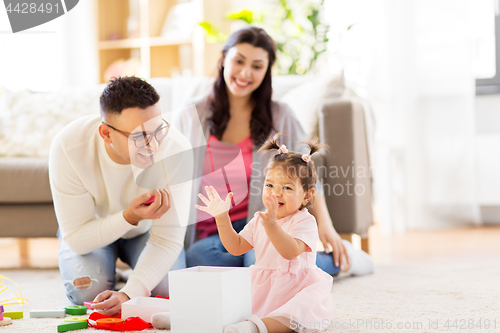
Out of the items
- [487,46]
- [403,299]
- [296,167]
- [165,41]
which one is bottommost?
[403,299]

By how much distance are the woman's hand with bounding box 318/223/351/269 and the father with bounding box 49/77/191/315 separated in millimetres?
430

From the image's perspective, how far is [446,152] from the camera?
9.31 feet

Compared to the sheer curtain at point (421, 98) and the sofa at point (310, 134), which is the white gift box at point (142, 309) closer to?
the sofa at point (310, 134)

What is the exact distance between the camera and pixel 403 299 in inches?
51.3

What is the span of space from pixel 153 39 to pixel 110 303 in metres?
2.48

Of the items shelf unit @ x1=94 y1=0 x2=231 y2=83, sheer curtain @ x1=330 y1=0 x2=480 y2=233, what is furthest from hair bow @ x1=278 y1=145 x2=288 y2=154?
shelf unit @ x1=94 y1=0 x2=231 y2=83

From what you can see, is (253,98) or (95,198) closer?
(95,198)

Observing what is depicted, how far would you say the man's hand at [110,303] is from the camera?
3.67 ft

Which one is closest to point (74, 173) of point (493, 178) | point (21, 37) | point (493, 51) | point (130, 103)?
point (130, 103)

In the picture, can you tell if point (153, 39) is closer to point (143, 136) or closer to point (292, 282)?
point (143, 136)

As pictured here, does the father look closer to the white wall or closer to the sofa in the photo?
the sofa

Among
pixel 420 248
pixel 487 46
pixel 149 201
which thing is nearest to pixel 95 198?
pixel 149 201

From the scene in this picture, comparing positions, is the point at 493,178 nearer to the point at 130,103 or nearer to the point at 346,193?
the point at 346,193

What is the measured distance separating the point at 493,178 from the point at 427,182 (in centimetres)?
38
